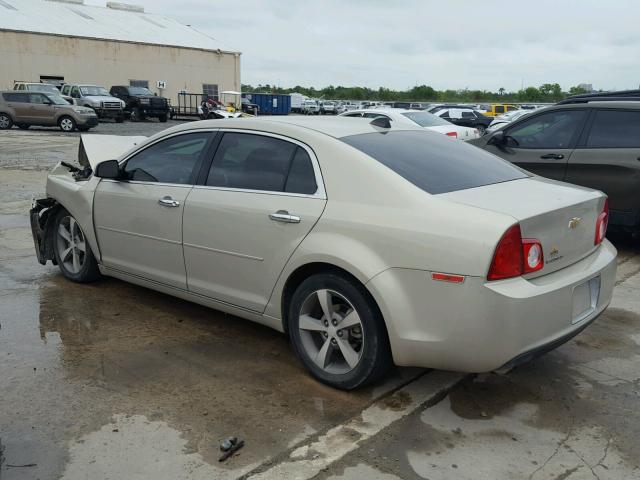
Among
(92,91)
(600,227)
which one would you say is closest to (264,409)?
(600,227)

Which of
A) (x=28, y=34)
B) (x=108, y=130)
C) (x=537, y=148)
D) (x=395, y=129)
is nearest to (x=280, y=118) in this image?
(x=395, y=129)

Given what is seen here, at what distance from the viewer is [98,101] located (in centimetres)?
3209

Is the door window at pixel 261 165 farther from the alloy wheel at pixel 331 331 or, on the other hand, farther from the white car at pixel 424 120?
the white car at pixel 424 120

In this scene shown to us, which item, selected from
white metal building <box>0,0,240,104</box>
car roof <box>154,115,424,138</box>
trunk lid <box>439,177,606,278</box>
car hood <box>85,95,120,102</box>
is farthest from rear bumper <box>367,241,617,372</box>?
white metal building <box>0,0,240,104</box>

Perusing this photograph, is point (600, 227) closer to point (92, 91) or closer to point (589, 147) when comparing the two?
point (589, 147)

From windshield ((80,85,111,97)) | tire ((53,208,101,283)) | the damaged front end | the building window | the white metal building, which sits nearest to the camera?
tire ((53,208,101,283))

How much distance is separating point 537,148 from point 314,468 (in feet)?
18.4

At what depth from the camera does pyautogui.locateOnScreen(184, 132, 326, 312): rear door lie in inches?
149

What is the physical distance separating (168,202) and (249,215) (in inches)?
32.0

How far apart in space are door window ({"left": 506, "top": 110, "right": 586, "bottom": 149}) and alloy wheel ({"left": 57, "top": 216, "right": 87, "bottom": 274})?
16.2 feet

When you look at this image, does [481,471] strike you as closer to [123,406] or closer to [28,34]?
[123,406]

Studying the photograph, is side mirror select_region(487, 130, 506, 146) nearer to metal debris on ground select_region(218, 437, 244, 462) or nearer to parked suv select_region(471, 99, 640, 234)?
parked suv select_region(471, 99, 640, 234)

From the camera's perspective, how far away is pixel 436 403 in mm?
3588

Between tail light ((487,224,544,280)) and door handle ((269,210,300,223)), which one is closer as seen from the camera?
tail light ((487,224,544,280))
